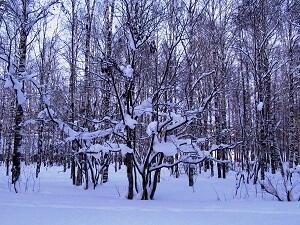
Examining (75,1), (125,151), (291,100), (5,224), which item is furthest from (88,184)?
(291,100)

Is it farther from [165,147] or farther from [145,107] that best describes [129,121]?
[165,147]

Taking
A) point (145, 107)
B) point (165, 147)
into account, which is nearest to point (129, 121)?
point (145, 107)

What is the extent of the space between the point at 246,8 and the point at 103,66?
9985mm

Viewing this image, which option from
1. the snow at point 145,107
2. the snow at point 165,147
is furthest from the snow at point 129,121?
the snow at point 165,147

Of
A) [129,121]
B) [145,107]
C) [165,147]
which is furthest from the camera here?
[145,107]

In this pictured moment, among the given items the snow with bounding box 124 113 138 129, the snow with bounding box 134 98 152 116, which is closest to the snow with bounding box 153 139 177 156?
→ the snow with bounding box 124 113 138 129

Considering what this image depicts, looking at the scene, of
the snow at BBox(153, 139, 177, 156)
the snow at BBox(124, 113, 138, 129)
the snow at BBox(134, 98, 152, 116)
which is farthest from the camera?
the snow at BBox(134, 98, 152, 116)

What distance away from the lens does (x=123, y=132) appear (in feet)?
26.1

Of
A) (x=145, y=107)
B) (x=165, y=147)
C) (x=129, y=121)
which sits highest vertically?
(x=145, y=107)

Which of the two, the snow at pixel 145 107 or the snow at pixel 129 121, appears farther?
the snow at pixel 145 107

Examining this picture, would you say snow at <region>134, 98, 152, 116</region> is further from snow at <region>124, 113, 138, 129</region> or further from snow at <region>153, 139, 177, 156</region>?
snow at <region>153, 139, 177, 156</region>

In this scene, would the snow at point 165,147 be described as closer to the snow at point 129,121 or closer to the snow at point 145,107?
the snow at point 129,121

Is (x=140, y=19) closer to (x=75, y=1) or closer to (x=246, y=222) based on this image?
(x=246, y=222)

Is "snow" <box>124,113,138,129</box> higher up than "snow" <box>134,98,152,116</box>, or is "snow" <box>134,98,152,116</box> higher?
"snow" <box>134,98,152,116</box>
